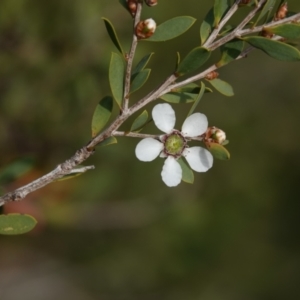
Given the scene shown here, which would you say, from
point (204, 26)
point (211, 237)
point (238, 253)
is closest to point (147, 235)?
point (211, 237)

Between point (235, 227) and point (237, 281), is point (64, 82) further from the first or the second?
point (237, 281)

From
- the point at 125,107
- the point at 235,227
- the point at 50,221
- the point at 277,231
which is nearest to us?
the point at 125,107

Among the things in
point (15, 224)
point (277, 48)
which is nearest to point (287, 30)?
point (277, 48)

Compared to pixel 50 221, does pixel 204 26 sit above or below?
below

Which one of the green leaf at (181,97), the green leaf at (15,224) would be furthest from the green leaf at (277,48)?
the green leaf at (15,224)

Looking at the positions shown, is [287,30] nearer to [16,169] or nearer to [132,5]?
[132,5]

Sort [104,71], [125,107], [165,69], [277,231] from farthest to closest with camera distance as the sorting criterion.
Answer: [277,231] < [165,69] < [104,71] < [125,107]

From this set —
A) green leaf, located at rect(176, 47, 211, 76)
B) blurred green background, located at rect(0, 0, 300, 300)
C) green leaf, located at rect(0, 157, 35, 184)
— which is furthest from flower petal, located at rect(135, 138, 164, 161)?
blurred green background, located at rect(0, 0, 300, 300)
